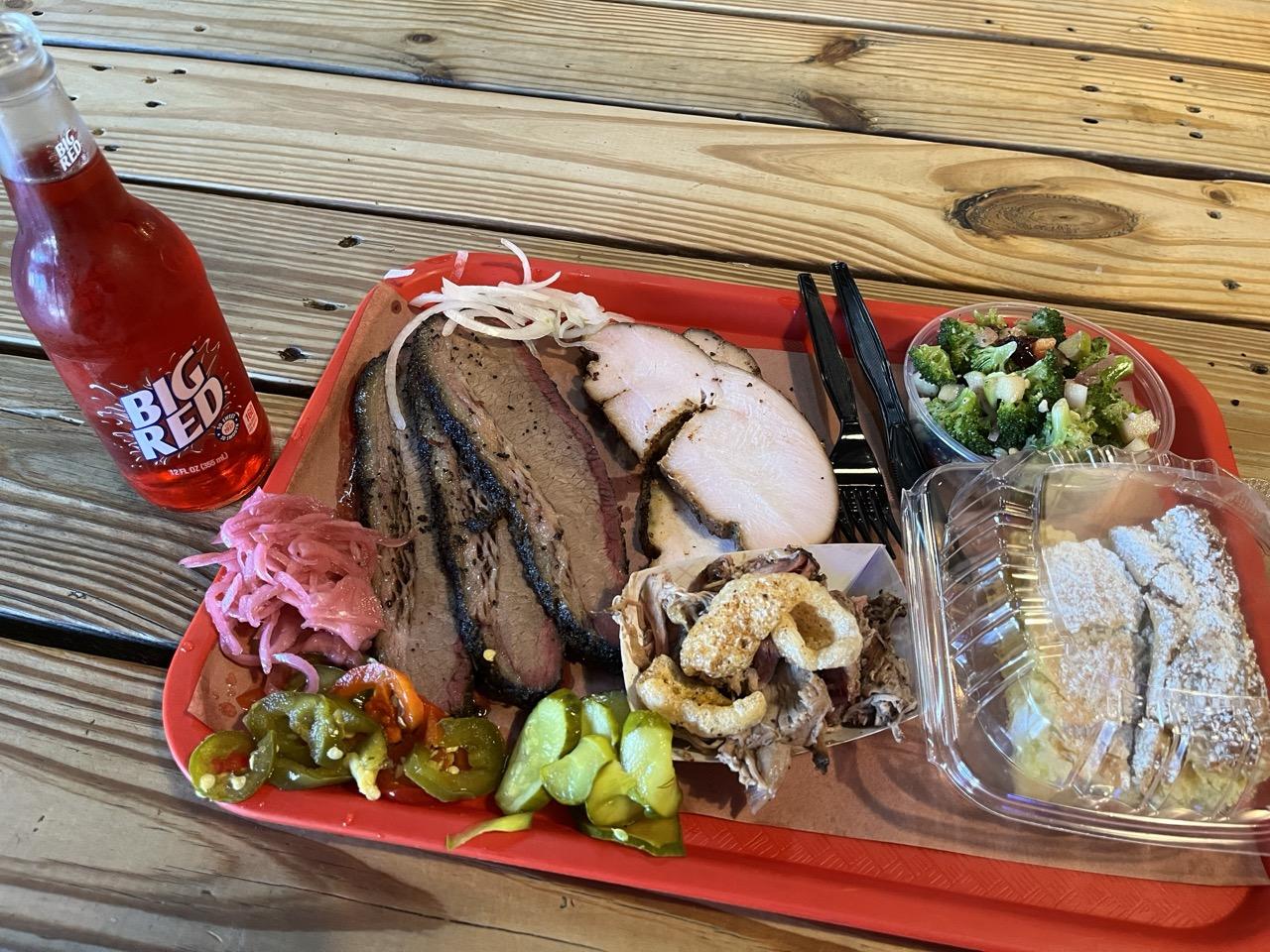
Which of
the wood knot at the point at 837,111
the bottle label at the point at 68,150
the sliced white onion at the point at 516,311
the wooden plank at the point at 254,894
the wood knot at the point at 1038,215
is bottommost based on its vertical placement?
the wooden plank at the point at 254,894

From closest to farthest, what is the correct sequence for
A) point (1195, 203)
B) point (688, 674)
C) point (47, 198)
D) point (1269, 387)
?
1. point (47, 198)
2. point (688, 674)
3. point (1269, 387)
4. point (1195, 203)

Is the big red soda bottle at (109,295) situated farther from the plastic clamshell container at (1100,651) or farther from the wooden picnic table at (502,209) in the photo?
the plastic clamshell container at (1100,651)

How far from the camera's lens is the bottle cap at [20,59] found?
107 centimetres

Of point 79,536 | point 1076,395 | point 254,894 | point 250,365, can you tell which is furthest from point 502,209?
point 254,894

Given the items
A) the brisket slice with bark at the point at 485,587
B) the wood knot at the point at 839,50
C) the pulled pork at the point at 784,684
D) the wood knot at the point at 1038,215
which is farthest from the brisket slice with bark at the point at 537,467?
the wood knot at the point at 839,50

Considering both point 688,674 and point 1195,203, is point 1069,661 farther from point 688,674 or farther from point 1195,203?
point 1195,203

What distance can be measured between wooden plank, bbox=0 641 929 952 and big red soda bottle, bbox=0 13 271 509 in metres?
0.61

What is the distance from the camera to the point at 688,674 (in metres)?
1.41

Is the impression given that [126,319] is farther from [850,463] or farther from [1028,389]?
[1028,389]

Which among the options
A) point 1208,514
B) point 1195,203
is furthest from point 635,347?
point 1195,203

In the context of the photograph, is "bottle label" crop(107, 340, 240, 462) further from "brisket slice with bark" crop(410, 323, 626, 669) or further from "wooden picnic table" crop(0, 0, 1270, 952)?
"brisket slice with bark" crop(410, 323, 626, 669)

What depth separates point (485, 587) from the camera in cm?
171

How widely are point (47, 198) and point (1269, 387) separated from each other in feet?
8.92

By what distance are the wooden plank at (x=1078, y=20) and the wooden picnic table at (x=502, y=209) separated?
Result: 0.02 m
